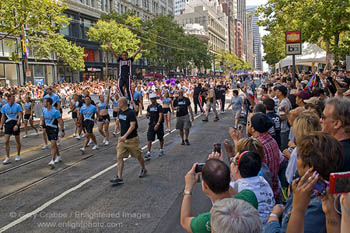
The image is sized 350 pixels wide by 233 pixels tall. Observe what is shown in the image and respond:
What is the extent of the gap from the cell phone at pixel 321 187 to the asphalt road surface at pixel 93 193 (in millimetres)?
3427

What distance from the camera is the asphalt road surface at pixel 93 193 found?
5.40 meters

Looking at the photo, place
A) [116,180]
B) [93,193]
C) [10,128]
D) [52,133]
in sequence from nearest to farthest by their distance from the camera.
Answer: [93,193]
[116,180]
[52,133]
[10,128]

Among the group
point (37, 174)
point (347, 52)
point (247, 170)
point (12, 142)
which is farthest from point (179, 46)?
point (247, 170)

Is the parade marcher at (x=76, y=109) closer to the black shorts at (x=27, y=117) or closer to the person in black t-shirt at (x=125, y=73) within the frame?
the black shorts at (x=27, y=117)

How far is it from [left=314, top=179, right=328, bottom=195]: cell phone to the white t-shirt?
1.01m

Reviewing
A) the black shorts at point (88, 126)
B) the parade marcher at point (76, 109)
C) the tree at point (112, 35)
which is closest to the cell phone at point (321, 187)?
the black shorts at point (88, 126)

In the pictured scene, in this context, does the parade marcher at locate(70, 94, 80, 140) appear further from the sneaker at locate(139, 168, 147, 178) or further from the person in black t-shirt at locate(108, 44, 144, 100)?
the sneaker at locate(139, 168, 147, 178)

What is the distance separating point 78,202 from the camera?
632 centimetres

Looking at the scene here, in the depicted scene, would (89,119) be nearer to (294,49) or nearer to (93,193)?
(93,193)

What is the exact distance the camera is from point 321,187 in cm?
200

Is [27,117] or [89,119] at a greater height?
[89,119]

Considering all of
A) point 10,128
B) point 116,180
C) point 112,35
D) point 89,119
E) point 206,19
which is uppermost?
point 206,19

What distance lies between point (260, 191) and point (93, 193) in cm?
460

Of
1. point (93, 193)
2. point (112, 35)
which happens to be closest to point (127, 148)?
point (93, 193)
